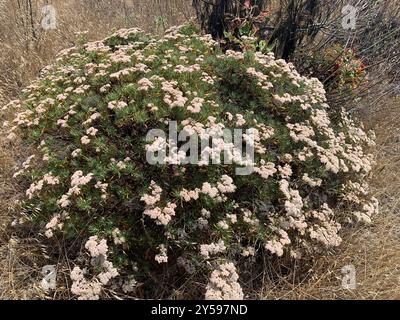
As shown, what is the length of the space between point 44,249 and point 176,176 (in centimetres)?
113

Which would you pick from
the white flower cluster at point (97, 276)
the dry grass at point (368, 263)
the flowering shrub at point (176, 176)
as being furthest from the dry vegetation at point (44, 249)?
the white flower cluster at point (97, 276)

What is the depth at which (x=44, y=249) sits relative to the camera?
10.4 ft

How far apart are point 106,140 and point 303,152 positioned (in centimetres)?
148

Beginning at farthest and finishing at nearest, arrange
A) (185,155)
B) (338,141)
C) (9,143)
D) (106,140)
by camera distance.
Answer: (9,143) → (338,141) → (106,140) → (185,155)

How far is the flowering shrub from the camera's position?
9.38 feet

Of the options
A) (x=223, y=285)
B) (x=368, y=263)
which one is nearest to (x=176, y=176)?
(x=223, y=285)

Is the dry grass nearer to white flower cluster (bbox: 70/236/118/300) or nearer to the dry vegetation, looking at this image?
the dry vegetation

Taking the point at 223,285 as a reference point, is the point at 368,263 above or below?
above

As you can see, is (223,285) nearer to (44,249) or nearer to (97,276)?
(97,276)

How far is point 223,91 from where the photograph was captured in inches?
145

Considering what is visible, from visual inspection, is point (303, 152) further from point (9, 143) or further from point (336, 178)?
point (9, 143)

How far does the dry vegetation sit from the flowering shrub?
214mm

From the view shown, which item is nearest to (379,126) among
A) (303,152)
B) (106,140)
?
(303,152)

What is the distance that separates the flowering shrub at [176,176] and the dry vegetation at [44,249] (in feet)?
0.70
